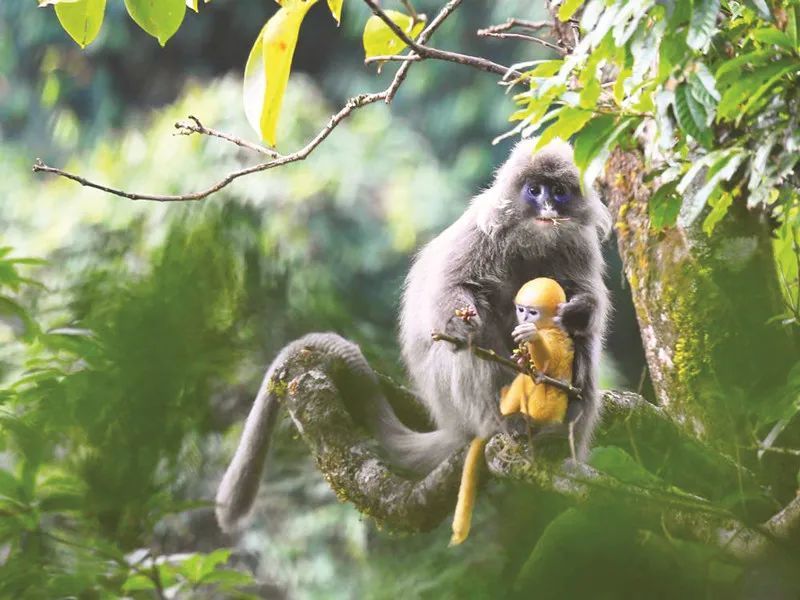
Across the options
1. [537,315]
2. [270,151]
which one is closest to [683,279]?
[537,315]

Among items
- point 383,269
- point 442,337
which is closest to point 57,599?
point 442,337

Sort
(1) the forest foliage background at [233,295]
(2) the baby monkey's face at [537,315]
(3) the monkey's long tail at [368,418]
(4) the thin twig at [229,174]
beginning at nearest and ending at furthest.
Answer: (1) the forest foliage background at [233,295], (4) the thin twig at [229,174], (2) the baby monkey's face at [537,315], (3) the monkey's long tail at [368,418]

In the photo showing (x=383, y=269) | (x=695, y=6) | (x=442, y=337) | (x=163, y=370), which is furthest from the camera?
(x=383, y=269)

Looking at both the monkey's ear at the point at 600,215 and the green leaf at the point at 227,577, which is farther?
the monkey's ear at the point at 600,215

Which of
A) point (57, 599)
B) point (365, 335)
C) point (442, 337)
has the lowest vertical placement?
point (57, 599)

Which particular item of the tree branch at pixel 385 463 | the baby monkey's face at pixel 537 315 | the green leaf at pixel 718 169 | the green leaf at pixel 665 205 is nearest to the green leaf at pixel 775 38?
the green leaf at pixel 718 169

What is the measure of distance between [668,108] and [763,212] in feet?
2.43

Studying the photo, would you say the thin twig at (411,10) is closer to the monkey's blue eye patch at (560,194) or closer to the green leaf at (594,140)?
the green leaf at (594,140)

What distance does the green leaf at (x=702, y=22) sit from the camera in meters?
1.07

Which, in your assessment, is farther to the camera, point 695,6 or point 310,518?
point 310,518

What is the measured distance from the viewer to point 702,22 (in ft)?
3.53

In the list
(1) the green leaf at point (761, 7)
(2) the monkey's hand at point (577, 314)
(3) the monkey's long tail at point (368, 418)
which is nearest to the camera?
(1) the green leaf at point (761, 7)

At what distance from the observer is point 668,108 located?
128 centimetres

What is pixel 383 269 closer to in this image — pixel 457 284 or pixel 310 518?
pixel 310 518
